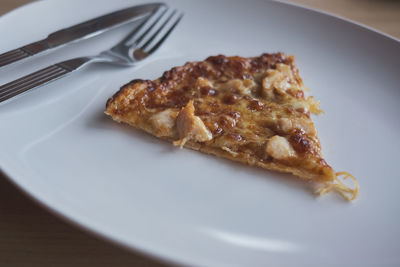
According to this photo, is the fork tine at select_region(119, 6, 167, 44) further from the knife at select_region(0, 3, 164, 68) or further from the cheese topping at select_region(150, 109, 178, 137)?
the cheese topping at select_region(150, 109, 178, 137)

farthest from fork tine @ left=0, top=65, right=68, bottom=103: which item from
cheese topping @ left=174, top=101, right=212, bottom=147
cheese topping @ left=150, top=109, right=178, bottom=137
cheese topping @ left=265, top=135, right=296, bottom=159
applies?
cheese topping @ left=265, top=135, right=296, bottom=159

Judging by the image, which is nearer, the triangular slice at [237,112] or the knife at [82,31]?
the triangular slice at [237,112]

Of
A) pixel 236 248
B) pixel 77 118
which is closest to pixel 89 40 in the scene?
pixel 77 118

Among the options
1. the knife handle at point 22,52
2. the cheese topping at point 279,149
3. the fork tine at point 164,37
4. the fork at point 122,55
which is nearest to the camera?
the cheese topping at point 279,149

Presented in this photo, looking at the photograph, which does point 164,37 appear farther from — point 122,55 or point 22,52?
point 22,52

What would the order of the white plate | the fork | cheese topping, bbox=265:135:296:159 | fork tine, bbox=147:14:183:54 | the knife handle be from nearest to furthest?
the white plate
cheese topping, bbox=265:135:296:159
the fork
the knife handle
fork tine, bbox=147:14:183:54

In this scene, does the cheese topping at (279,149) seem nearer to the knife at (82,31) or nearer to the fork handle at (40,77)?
the fork handle at (40,77)

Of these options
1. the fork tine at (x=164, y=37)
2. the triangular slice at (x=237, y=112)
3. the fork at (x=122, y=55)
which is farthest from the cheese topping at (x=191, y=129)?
the fork tine at (x=164, y=37)
